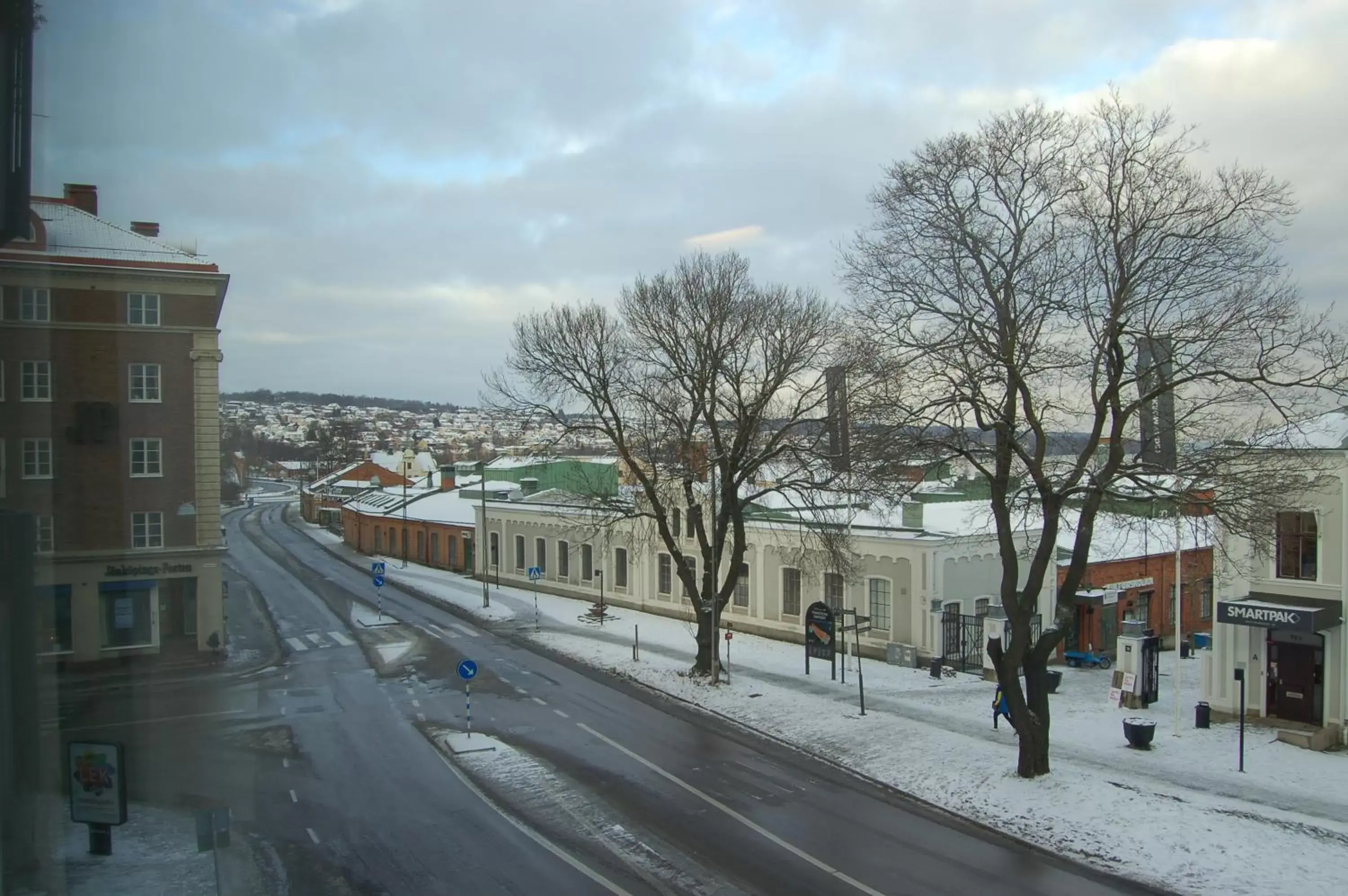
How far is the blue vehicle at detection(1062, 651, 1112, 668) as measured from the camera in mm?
26125

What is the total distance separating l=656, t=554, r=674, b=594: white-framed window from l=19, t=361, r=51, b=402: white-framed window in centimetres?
3096

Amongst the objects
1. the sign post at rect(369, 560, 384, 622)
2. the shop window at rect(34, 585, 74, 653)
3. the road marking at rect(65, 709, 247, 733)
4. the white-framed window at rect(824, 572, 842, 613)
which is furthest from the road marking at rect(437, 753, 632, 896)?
the sign post at rect(369, 560, 384, 622)

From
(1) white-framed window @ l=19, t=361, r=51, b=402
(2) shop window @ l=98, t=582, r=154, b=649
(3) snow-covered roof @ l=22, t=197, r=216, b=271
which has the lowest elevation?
(2) shop window @ l=98, t=582, r=154, b=649

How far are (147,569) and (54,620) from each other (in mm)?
1782

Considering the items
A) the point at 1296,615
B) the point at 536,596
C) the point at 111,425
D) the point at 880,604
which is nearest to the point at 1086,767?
the point at 1296,615

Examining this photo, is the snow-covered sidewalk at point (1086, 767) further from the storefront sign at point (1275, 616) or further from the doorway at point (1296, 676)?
the storefront sign at point (1275, 616)

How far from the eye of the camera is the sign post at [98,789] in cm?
505

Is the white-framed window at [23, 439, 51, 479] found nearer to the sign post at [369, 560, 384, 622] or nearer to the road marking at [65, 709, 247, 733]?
the road marking at [65, 709, 247, 733]

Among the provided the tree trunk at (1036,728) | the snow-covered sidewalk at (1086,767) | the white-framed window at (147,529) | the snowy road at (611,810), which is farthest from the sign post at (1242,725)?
the white-framed window at (147,529)

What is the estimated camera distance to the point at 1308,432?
60.1 ft

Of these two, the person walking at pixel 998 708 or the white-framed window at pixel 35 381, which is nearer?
the white-framed window at pixel 35 381

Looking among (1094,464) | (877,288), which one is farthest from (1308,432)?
(877,288)

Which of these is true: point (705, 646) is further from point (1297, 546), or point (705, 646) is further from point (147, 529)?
point (147, 529)

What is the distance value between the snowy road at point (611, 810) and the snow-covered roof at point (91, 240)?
14.3 feet
